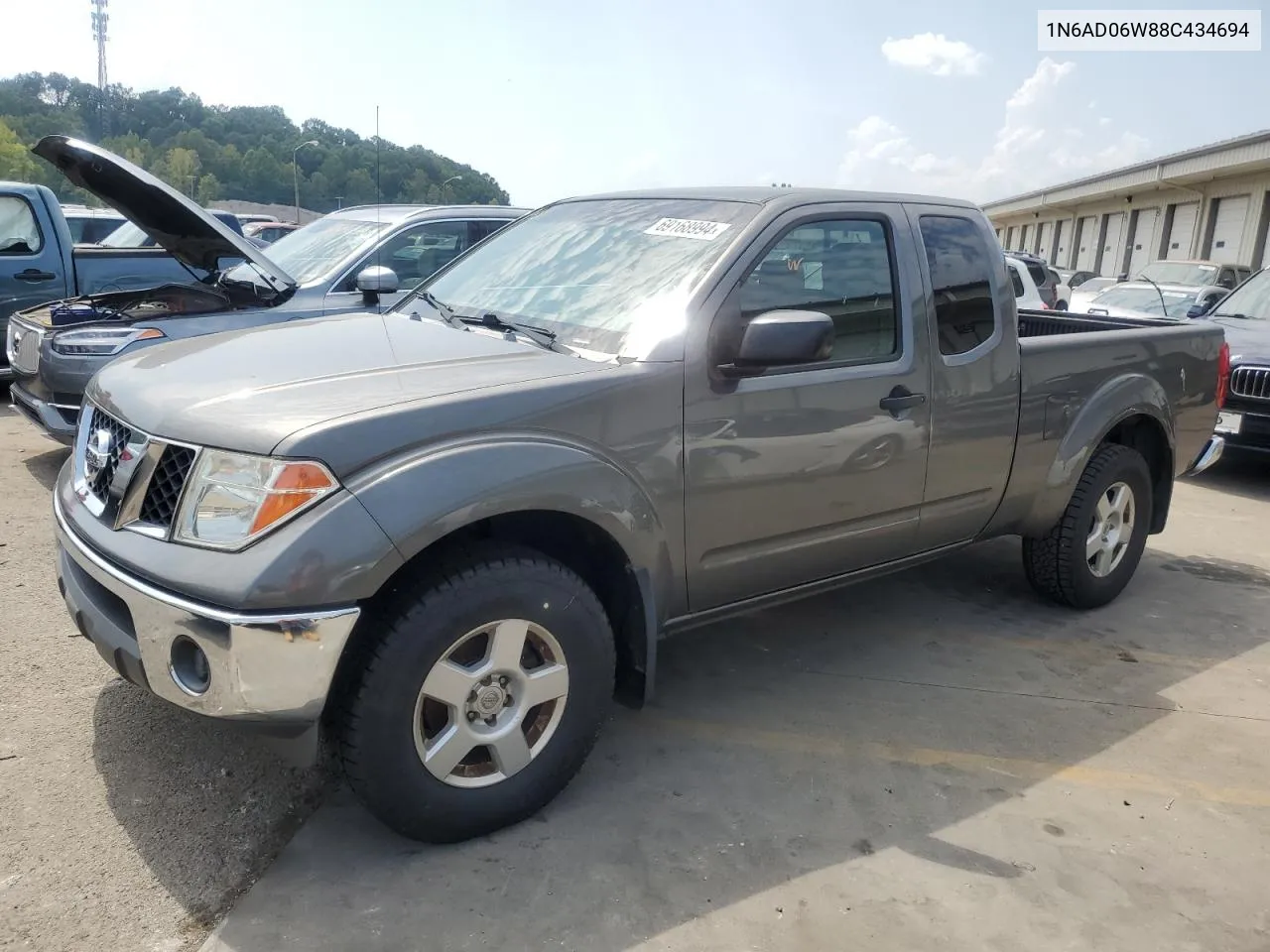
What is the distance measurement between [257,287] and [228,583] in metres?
4.09

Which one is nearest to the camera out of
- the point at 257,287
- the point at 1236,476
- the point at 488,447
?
the point at 488,447

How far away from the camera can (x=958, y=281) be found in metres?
3.83

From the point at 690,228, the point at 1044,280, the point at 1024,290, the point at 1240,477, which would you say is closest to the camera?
the point at 690,228

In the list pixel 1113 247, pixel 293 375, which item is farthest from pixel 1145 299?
pixel 1113 247

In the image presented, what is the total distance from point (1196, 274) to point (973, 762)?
1646cm

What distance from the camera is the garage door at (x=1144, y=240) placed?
3238 cm

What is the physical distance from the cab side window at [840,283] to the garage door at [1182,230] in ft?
98.9

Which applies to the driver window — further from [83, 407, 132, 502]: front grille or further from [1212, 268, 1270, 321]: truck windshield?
[1212, 268, 1270, 321]: truck windshield

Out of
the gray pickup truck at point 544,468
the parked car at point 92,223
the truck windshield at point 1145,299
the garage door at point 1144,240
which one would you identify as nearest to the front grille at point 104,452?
the gray pickup truck at point 544,468

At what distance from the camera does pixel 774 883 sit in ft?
8.62

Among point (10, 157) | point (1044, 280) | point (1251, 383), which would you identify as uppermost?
point (10, 157)

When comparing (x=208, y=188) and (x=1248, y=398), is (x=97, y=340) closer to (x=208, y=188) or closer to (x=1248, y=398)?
(x=1248, y=398)

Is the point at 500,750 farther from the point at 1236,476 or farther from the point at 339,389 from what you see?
the point at 1236,476

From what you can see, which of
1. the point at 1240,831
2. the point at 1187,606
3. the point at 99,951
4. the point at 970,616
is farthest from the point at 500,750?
the point at 1187,606
